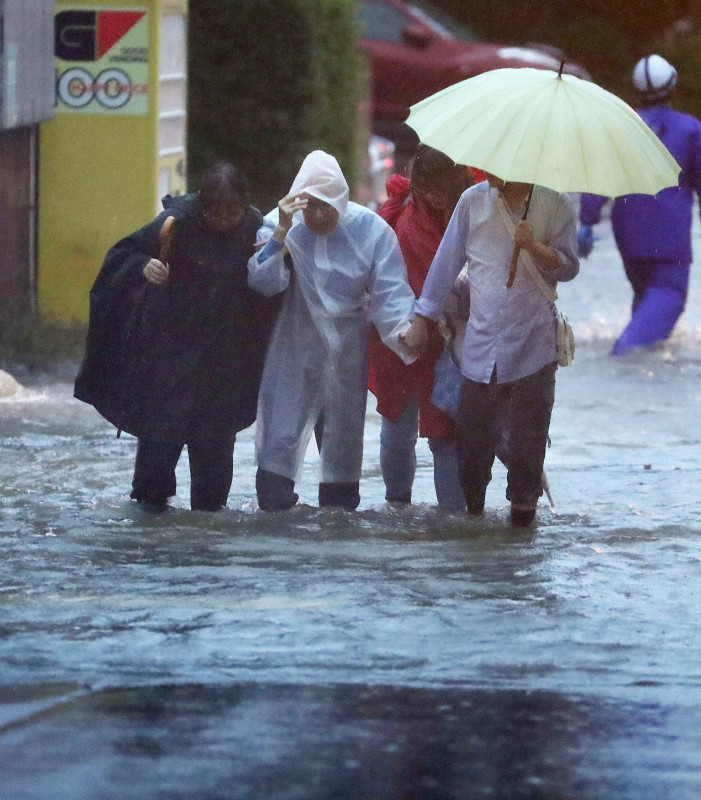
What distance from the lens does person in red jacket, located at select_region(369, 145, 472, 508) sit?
20.9 feet

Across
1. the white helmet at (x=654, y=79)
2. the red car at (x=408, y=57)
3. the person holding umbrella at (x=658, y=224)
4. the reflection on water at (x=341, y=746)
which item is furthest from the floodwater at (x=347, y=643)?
the red car at (x=408, y=57)

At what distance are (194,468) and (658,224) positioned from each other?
5.07 meters

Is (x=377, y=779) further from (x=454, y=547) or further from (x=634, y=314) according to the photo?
(x=634, y=314)

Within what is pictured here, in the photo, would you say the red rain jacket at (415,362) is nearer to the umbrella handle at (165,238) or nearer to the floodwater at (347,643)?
the floodwater at (347,643)

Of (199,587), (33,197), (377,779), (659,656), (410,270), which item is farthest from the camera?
(33,197)

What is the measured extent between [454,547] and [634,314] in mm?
5190

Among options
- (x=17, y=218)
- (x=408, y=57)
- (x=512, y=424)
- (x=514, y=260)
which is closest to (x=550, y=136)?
(x=514, y=260)

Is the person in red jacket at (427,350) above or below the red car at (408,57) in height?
below

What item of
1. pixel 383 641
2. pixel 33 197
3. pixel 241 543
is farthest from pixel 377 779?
pixel 33 197

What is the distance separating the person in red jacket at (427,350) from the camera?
6.38 metres

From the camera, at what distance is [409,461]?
673cm

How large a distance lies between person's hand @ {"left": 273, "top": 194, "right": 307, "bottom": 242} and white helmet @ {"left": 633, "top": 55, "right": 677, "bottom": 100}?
16.2 ft

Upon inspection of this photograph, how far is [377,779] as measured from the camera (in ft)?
12.8

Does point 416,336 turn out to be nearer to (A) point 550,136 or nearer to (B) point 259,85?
(A) point 550,136
